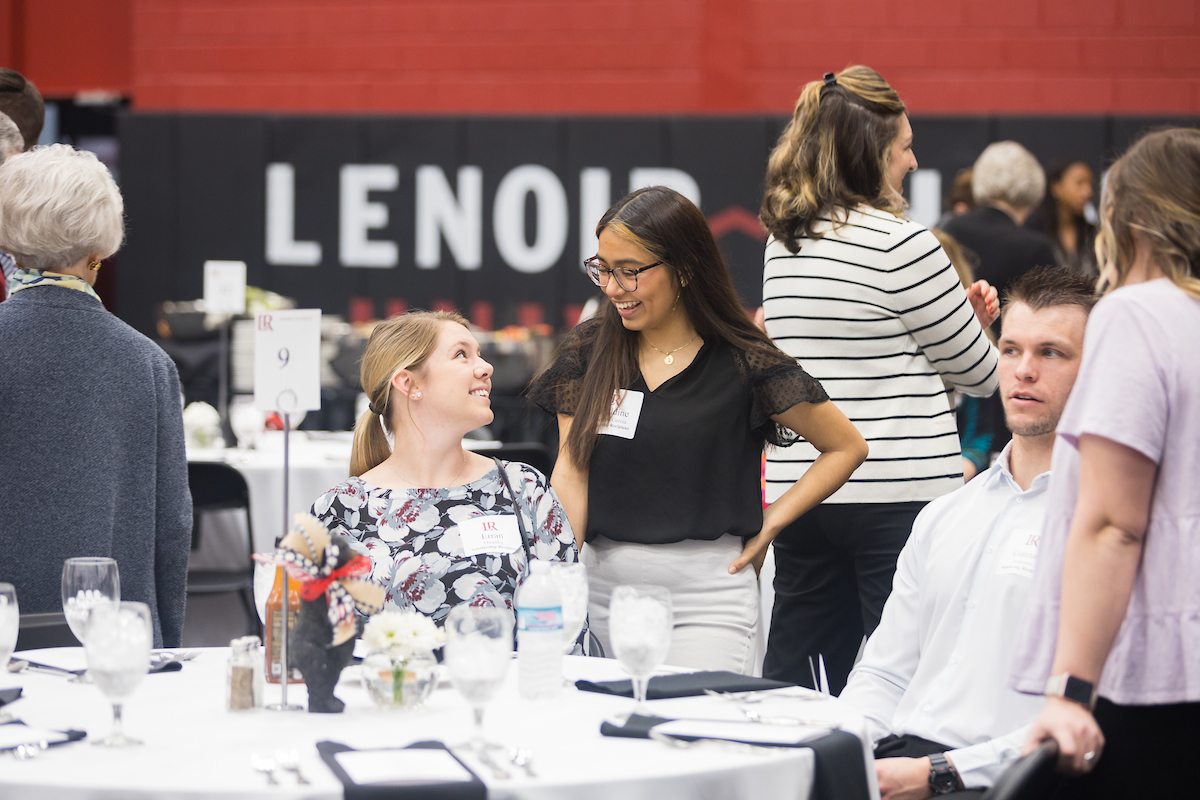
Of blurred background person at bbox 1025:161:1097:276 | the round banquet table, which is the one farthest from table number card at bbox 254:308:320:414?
blurred background person at bbox 1025:161:1097:276

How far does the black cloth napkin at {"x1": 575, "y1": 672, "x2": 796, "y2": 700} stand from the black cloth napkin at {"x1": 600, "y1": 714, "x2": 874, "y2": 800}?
163 mm

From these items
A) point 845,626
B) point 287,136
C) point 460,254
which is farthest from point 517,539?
point 287,136

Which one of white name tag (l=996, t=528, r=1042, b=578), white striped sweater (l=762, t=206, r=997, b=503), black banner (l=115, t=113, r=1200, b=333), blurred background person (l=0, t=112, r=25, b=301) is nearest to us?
white name tag (l=996, t=528, r=1042, b=578)

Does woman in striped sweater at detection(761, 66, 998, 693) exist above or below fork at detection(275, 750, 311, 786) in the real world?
above

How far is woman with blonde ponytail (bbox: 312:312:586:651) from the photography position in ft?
7.29

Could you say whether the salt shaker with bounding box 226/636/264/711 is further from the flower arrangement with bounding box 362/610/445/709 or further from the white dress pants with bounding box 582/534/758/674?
the white dress pants with bounding box 582/534/758/674

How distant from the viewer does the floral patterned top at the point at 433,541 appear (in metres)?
2.21

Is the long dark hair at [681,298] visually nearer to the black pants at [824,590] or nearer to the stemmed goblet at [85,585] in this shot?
the black pants at [824,590]

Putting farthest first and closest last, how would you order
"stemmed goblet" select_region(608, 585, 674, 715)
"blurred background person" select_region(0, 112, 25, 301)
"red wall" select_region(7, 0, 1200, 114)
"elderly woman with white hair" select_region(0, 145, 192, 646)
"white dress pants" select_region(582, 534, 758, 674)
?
"red wall" select_region(7, 0, 1200, 114) < "blurred background person" select_region(0, 112, 25, 301) < "white dress pants" select_region(582, 534, 758, 674) < "elderly woman with white hair" select_region(0, 145, 192, 646) < "stemmed goblet" select_region(608, 585, 674, 715)

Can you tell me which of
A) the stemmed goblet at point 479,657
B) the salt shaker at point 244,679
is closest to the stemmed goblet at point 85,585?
the salt shaker at point 244,679

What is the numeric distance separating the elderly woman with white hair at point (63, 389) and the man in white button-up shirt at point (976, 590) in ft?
4.40

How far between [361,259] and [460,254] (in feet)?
2.21

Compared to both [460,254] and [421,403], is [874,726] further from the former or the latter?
[460,254]

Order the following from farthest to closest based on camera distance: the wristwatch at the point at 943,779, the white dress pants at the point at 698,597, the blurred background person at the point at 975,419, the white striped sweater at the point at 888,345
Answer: the blurred background person at the point at 975,419
the white striped sweater at the point at 888,345
the white dress pants at the point at 698,597
the wristwatch at the point at 943,779
